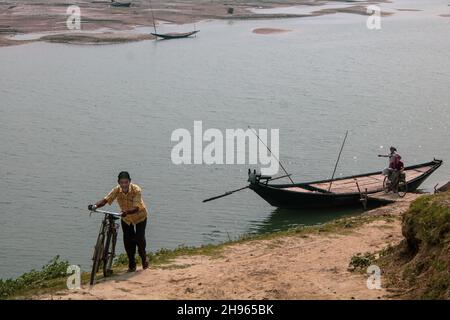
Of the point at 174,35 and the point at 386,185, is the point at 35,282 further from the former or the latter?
the point at 174,35

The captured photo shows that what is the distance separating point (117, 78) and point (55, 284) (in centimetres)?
3405

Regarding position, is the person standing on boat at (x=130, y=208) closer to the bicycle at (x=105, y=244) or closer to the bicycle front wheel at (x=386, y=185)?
the bicycle at (x=105, y=244)

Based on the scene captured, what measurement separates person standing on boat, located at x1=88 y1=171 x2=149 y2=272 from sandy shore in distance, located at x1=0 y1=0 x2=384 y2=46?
4831 cm

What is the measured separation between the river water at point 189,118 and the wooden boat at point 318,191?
39 cm

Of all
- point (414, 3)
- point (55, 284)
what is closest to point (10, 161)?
point (55, 284)

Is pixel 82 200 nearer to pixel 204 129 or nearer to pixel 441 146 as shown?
pixel 204 129

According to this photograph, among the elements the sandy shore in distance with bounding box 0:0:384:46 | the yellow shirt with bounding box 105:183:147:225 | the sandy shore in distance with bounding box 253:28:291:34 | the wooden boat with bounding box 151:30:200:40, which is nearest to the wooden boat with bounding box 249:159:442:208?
the yellow shirt with bounding box 105:183:147:225

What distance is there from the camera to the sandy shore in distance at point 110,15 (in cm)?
5900

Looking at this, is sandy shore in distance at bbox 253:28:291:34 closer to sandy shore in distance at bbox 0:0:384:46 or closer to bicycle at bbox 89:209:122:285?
sandy shore in distance at bbox 0:0:384:46

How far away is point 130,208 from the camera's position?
9.62 meters

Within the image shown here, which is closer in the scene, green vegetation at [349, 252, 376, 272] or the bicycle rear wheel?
the bicycle rear wheel

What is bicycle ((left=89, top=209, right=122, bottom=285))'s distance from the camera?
9.52 metres

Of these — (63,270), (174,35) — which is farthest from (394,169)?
(174,35)

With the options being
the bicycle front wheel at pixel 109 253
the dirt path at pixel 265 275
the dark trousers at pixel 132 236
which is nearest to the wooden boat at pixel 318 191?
the dirt path at pixel 265 275
